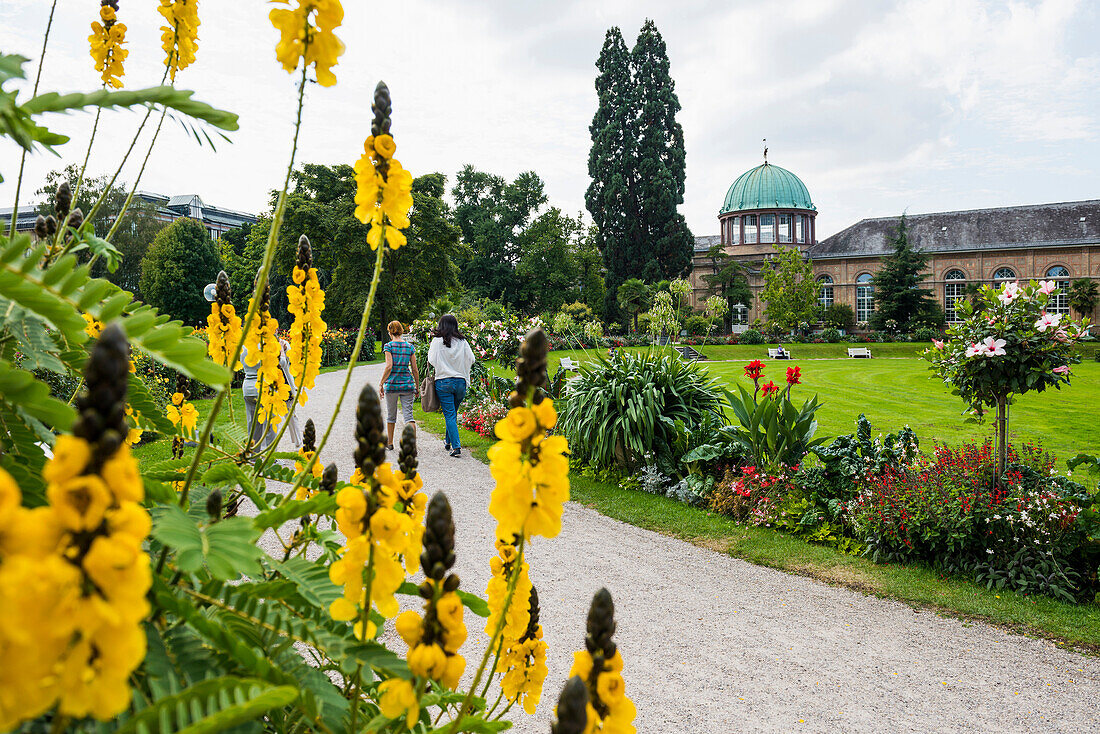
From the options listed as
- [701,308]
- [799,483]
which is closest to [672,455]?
[799,483]

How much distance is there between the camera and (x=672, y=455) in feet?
25.7

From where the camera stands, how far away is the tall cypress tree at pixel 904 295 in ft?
125

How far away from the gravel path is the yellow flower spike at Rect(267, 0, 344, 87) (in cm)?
341

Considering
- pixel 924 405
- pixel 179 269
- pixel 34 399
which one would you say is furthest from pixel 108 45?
pixel 179 269

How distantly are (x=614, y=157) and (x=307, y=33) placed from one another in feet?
126

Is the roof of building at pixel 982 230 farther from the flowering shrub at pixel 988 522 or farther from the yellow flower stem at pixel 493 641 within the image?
the yellow flower stem at pixel 493 641

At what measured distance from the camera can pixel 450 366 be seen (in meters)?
9.28

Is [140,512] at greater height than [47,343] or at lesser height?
lesser

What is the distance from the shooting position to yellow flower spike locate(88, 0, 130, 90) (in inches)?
82.7

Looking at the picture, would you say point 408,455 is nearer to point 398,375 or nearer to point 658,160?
point 398,375

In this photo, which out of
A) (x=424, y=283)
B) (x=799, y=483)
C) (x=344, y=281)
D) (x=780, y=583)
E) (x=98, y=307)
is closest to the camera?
(x=98, y=307)

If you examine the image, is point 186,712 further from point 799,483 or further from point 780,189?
point 780,189

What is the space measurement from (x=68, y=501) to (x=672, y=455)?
7.65 m

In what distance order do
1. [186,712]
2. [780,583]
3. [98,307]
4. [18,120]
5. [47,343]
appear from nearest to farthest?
[186,712]
[98,307]
[18,120]
[47,343]
[780,583]
